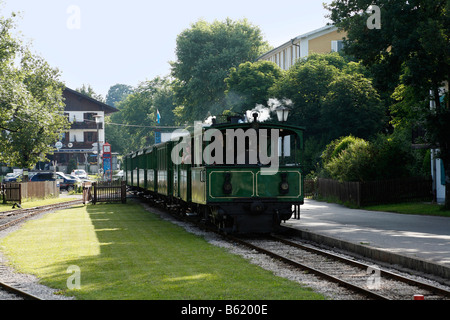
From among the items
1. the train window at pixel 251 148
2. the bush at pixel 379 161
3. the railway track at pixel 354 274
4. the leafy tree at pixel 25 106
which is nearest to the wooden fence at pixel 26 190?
the leafy tree at pixel 25 106

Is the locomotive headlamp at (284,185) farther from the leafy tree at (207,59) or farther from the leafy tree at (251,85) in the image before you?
the leafy tree at (207,59)

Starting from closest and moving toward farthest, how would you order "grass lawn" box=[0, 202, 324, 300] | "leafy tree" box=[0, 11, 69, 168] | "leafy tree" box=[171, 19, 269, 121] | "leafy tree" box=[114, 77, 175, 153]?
"grass lawn" box=[0, 202, 324, 300] < "leafy tree" box=[0, 11, 69, 168] < "leafy tree" box=[171, 19, 269, 121] < "leafy tree" box=[114, 77, 175, 153]

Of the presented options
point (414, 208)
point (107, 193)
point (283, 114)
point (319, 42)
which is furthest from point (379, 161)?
point (319, 42)

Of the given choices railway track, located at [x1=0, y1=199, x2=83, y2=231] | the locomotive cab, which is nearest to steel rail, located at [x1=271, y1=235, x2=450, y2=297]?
the locomotive cab

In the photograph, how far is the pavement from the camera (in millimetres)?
12656

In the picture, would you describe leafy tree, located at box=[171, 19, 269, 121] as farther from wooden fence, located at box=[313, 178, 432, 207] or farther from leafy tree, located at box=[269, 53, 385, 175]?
wooden fence, located at box=[313, 178, 432, 207]

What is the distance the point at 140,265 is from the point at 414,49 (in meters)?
15.7

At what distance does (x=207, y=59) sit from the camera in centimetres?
7594

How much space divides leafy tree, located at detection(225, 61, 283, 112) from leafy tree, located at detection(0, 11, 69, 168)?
1602cm

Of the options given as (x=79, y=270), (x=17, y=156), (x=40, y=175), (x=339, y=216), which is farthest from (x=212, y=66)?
(x=79, y=270)

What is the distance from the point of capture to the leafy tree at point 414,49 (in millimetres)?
23641

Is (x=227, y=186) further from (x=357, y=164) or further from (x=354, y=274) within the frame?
(x=357, y=164)

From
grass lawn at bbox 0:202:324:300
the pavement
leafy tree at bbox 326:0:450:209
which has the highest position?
leafy tree at bbox 326:0:450:209

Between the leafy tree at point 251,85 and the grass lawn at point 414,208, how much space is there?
28.3 meters
